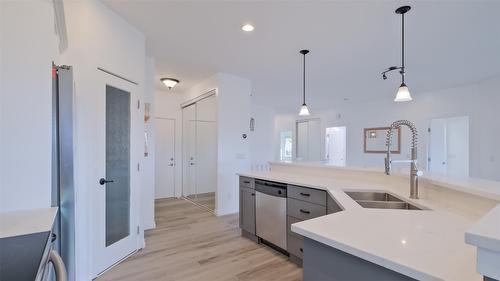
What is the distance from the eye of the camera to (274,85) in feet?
17.4

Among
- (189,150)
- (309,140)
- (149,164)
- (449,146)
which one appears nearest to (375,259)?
(149,164)

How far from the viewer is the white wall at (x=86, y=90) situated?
212 centimetres

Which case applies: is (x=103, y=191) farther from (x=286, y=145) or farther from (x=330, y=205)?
(x=286, y=145)

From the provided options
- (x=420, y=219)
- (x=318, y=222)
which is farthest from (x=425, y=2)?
(x=318, y=222)

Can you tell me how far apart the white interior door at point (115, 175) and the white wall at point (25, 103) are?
0.96 metres

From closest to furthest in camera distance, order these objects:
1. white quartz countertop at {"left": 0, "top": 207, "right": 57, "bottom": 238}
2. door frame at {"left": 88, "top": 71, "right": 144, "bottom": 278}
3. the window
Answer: white quartz countertop at {"left": 0, "top": 207, "right": 57, "bottom": 238}, door frame at {"left": 88, "top": 71, "right": 144, "bottom": 278}, the window

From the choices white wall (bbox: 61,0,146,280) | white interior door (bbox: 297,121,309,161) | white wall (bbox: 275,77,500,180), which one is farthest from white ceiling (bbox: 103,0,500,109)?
white interior door (bbox: 297,121,309,161)

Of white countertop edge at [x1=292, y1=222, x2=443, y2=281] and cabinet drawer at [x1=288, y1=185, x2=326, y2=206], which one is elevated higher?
white countertop edge at [x1=292, y1=222, x2=443, y2=281]

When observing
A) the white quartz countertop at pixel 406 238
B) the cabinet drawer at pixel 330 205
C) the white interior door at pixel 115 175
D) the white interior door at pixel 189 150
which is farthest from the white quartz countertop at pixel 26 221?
the white interior door at pixel 189 150

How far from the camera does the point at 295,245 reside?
2.52 meters

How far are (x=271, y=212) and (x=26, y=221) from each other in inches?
88.9

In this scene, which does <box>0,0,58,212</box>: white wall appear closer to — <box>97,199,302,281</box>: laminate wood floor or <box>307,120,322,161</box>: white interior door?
<box>97,199,302,281</box>: laminate wood floor

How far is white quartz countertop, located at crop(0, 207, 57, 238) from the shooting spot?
0.96 metres

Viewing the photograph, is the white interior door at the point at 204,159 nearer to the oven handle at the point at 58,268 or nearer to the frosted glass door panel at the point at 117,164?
the frosted glass door panel at the point at 117,164
